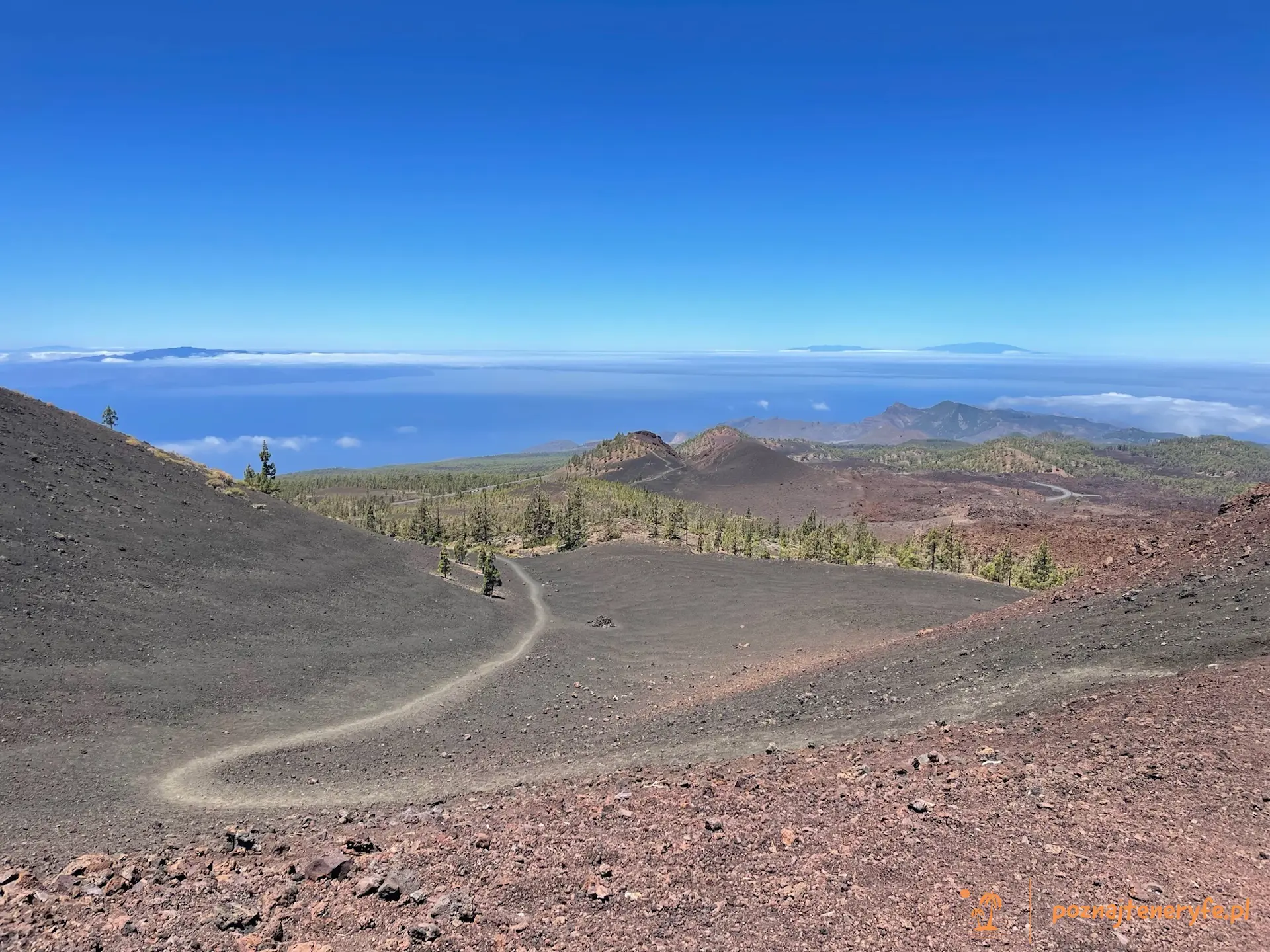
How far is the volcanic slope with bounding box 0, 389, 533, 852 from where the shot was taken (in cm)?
1512

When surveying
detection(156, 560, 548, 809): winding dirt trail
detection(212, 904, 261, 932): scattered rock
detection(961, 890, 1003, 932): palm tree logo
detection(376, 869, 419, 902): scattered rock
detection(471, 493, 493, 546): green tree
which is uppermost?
detection(961, 890, 1003, 932): palm tree logo

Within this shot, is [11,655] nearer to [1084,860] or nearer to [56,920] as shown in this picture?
[56,920]

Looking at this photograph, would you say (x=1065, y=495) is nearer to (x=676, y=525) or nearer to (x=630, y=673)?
(x=676, y=525)

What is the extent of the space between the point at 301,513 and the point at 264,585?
9855mm

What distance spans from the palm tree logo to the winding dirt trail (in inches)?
502

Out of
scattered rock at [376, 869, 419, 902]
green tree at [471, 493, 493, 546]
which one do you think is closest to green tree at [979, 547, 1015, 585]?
green tree at [471, 493, 493, 546]

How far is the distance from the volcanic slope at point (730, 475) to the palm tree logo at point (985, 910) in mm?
96811

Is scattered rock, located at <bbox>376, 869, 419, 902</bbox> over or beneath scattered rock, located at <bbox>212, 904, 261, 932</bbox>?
over

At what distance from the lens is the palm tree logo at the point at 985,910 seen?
6.10 m

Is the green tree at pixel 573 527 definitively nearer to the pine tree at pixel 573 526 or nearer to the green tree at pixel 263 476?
the pine tree at pixel 573 526

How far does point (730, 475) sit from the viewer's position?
128 m

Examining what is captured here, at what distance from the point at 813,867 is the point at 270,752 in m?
15.2
